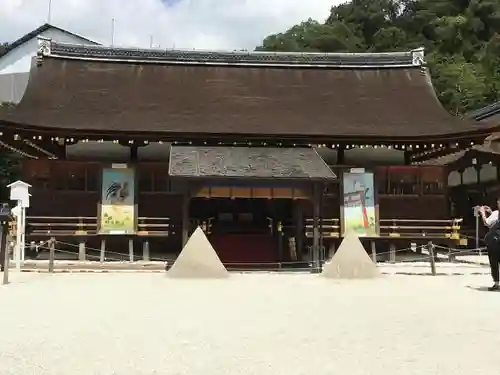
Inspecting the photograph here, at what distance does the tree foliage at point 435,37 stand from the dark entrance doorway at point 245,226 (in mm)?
22567

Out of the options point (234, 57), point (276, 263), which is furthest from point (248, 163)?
point (234, 57)

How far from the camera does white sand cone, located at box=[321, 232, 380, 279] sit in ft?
38.3

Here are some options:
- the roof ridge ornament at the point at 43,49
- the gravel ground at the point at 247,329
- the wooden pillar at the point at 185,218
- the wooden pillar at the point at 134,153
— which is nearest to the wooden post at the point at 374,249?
the wooden pillar at the point at 185,218

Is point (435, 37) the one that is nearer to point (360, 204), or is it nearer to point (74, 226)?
point (360, 204)

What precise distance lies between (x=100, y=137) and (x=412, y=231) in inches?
344

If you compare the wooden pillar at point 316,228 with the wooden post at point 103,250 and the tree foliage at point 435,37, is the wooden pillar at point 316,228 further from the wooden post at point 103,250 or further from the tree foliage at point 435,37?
the tree foliage at point 435,37

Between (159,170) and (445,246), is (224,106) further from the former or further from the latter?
(445,246)

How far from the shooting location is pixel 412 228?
16.4 meters

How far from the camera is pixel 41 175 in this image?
15.9m

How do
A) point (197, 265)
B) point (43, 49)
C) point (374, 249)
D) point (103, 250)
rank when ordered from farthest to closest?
point (43, 49), point (374, 249), point (103, 250), point (197, 265)

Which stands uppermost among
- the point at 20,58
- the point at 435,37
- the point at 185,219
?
the point at 435,37

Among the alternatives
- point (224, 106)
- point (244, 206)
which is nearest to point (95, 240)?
point (244, 206)

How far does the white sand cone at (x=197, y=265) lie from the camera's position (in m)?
11.6

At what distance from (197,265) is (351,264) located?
9.83ft
